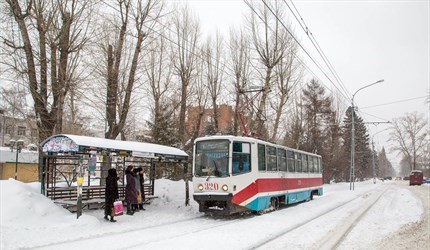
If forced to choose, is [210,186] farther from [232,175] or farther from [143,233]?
[143,233]

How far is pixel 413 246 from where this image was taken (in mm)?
9320

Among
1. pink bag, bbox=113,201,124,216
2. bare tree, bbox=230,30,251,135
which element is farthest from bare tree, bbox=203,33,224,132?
pink bag, bbox=113,201,124,216

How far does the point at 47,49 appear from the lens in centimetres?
1723

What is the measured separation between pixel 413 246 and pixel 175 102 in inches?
1059

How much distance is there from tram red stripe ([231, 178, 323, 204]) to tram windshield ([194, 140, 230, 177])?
1.05 metres

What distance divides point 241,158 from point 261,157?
1471mm

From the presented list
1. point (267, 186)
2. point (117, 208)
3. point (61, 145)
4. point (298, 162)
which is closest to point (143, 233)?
point (117, 208)

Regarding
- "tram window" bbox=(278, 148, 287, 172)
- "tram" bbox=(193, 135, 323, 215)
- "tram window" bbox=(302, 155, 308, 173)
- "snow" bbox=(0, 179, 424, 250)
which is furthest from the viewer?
"tram window" bbox=(302, 155, 308, 173)

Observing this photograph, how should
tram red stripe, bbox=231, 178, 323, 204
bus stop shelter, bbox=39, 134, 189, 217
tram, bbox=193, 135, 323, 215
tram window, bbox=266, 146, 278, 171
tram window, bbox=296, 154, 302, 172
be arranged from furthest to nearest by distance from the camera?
tram window, bbox=296, 154, 302, 172
tram window, bbox=266, 146, 278, 171
tram red stripe, bbox=231, 178, 323, 204
tram, bbox=193, 135, 323, 215
bus stop shelter, bbox=39, 134, 189, 217

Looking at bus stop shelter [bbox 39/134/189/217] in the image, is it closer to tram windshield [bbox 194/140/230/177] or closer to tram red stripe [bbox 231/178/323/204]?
tram windshield [bbox 194/140/230/177]

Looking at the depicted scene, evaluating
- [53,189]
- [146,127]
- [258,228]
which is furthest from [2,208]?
[146,127]

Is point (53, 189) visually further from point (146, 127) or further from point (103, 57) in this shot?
point (146, 127)

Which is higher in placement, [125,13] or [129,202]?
[125,13]

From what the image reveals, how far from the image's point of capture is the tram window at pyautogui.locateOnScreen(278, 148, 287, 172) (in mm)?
19062
